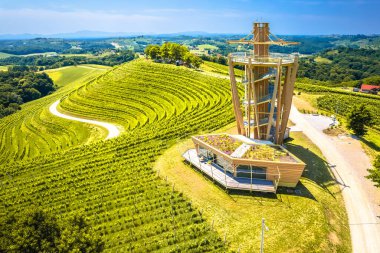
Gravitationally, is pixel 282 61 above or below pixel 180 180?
above

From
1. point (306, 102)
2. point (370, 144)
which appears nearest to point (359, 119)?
point (370, 144)

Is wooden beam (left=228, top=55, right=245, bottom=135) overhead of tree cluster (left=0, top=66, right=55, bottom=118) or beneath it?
overhead

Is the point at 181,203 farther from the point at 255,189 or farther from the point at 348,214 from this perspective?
the point at 348,214

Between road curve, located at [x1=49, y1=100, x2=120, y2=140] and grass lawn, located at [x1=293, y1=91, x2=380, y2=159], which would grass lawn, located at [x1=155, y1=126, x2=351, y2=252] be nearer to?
grass lawn, located at [x1=293, y1=91, x2=380, y2=159]

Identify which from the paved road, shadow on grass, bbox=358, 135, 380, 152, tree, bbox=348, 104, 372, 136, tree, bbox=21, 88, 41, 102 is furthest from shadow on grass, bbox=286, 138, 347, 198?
tree, bbox=21, 88, 41, 102

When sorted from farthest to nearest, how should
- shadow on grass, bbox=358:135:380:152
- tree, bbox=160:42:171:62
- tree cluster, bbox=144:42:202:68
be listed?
tree, bbox=160:42:171:62
tree cluster, bbox=144:42:202:68
shadow on grass, bbox=358:135:380:152

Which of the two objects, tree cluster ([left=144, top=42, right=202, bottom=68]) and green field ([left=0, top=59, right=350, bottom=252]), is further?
tree cluster ([left=144, top=42, right=202, bottom=68])

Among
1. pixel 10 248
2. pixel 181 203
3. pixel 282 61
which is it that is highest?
pixel 282 61

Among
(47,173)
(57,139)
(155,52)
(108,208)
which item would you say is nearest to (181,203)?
(108,208)
